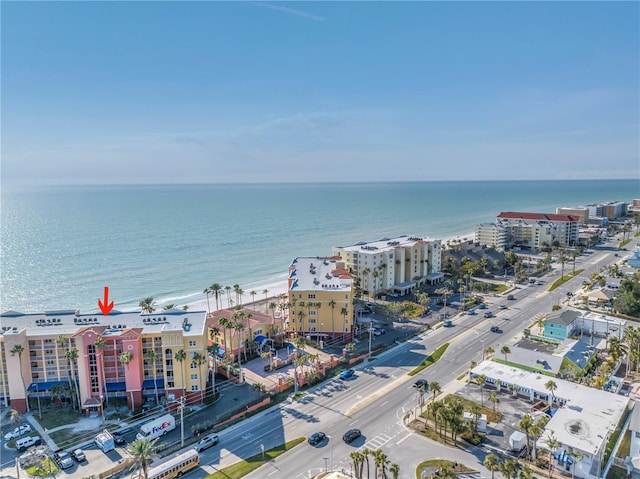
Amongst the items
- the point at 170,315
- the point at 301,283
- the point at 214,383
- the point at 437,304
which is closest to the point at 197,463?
the point at 214,383

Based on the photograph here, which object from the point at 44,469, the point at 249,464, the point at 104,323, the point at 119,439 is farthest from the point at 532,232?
the point at 44,469

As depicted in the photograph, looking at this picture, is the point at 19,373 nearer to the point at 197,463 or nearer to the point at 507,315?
the point at 197,463

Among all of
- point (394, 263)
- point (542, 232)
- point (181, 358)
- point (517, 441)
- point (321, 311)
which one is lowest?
point (517, 441)

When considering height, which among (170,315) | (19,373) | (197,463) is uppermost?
(170,315)

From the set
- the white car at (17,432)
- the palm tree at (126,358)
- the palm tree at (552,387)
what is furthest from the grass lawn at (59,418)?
the palm tree at (552,387)

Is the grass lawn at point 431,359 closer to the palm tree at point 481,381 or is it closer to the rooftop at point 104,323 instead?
the palm tree at point 481,381

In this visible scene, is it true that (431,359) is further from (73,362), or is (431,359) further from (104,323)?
(73,362)
